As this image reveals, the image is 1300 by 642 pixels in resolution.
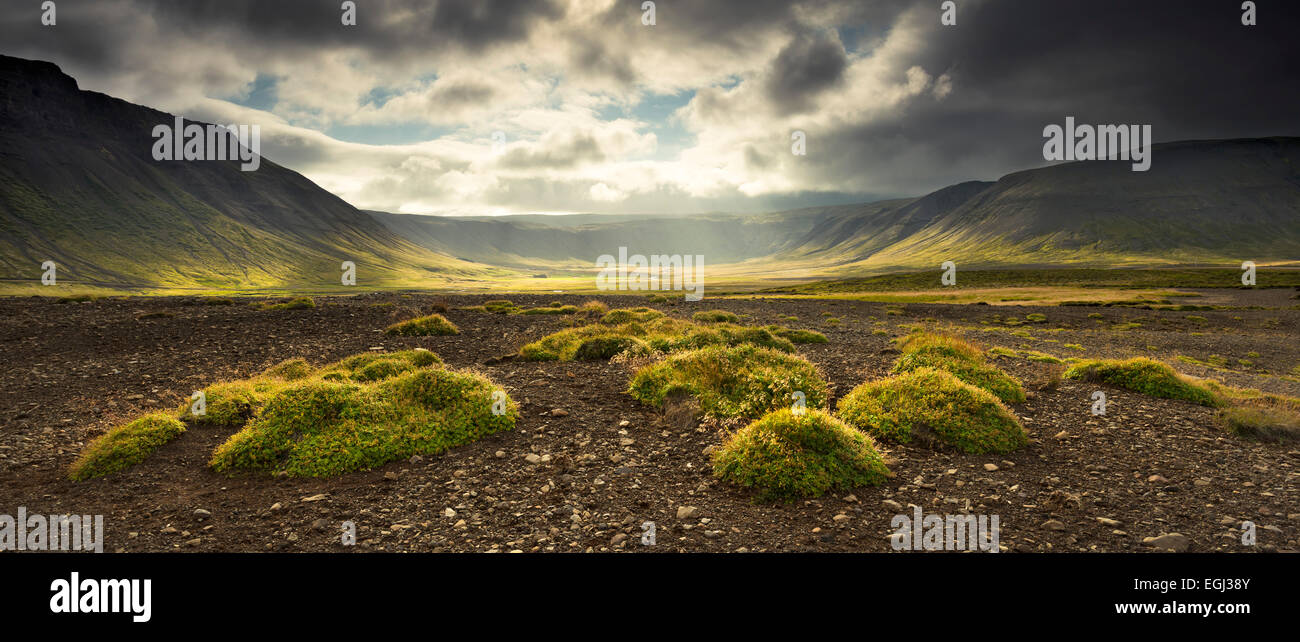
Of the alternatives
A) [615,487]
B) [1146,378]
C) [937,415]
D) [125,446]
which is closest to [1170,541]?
[937,415]

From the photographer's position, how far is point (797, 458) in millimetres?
8266

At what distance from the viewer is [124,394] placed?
13.9m

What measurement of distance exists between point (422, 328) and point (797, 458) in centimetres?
2044

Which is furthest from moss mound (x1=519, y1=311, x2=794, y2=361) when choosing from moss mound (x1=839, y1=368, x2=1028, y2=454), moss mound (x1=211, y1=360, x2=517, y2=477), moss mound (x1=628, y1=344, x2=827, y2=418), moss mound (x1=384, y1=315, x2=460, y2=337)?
moss mound (x1=384, y1=315, x2=460, y2=337)

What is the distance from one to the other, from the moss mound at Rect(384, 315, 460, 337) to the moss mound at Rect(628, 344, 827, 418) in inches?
545

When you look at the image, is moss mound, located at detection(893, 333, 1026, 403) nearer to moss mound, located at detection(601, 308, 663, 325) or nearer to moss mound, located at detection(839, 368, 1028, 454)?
moss mound, located at detection(839, 368, 1028, 454)

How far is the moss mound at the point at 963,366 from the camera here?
43.1ft

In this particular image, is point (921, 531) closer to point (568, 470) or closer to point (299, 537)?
point (568, 470)

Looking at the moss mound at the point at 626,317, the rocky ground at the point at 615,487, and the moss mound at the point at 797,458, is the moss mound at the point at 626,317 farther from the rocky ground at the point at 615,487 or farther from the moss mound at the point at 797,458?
the moss mound at the point at 797,458

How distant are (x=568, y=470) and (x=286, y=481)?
14.6ft

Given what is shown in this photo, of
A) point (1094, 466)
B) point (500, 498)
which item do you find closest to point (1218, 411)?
point (1094, 466)

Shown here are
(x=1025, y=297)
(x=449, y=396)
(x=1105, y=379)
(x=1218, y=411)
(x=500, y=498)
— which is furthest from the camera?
(x=1025, y=297)

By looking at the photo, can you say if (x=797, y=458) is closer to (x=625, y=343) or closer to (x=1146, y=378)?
(x=625, y=343)

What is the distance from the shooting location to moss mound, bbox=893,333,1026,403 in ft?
43.1
